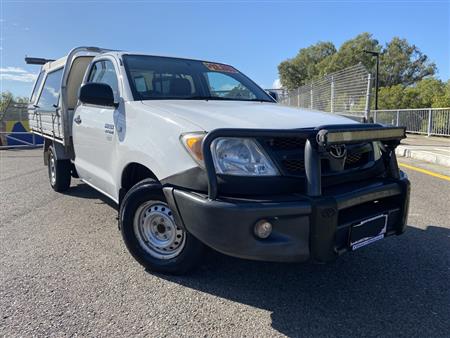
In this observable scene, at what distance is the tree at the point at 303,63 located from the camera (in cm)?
6881

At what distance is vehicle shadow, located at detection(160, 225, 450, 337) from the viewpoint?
2463 millimetres

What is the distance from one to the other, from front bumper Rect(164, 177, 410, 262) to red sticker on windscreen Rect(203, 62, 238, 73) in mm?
2400

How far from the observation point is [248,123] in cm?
270

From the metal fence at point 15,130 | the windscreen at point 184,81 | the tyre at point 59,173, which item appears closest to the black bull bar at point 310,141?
the windscreen at point 184,81

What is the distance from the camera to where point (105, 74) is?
424 centimetres

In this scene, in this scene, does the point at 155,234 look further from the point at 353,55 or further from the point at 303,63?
the point at 303,63

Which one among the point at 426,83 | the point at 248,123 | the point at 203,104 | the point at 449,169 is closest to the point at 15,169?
the point at 203,104

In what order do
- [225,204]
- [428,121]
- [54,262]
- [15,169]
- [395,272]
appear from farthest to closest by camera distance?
[428,121], [15,169], [54,262], [395,272], [225,204]

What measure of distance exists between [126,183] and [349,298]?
210 centimetres

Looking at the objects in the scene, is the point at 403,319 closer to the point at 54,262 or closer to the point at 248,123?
the point at 248,123

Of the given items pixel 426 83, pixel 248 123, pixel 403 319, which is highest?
pixel 426 83

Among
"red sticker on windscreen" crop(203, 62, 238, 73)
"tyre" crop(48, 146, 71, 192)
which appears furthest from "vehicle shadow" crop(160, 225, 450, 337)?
"tyre" crop(48, 146, 71, 192)

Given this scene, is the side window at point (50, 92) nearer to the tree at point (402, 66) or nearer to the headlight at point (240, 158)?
the headlight at point (240, 158)

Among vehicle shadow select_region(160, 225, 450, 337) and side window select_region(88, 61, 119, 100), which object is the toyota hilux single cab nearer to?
side window select_region(88, 61, 119, 100)
